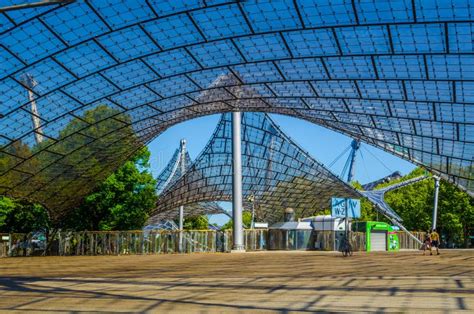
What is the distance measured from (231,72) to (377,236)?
35.6 m

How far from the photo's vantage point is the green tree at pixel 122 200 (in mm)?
60431

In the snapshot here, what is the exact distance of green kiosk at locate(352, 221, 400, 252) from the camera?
66.0 metres

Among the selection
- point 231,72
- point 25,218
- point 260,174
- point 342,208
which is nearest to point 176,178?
point 260,174

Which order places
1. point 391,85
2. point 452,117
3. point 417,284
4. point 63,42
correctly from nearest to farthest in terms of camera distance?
1. point 417,284
2. point 63,42
3. point 391,85
4. point 452,117

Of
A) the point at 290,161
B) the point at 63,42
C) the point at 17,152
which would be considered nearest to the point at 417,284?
the point at 63,42

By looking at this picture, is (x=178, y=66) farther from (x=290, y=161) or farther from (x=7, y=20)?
(x=290, y=161)

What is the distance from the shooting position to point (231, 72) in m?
39.8

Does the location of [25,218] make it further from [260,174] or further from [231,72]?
[231,72]

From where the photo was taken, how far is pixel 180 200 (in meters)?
94.8

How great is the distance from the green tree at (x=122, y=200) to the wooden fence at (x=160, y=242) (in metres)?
2.75

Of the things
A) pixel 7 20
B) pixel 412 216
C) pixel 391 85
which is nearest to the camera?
pixel 7 20

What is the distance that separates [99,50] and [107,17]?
14.9 feet

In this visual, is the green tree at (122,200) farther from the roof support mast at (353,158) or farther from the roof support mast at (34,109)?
the roof support mast at (353,158)

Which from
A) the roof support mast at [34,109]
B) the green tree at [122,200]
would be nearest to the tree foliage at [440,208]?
the green tree at [122,200]
